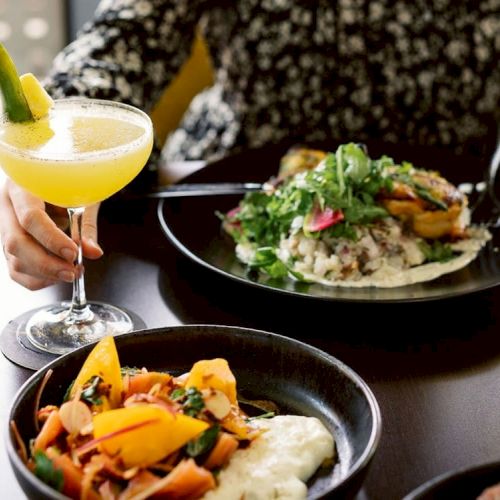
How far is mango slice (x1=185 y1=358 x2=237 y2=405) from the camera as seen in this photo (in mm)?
1050

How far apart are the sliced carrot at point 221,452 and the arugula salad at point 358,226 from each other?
2.41 ft

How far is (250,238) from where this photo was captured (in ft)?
6.08

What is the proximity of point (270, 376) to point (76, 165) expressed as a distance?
46 centimetres

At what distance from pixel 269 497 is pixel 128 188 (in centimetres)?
119

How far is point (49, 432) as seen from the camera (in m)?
1.01

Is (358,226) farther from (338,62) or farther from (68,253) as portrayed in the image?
(338,62)

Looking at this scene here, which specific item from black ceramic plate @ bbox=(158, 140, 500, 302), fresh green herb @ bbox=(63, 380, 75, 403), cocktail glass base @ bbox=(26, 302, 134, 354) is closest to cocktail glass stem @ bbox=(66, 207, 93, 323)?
cocktail glass base @ bbox=(26, 302, 134, 354)

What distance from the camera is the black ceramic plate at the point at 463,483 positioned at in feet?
2.81

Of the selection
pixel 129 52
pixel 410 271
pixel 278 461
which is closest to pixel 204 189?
pixel 410 271

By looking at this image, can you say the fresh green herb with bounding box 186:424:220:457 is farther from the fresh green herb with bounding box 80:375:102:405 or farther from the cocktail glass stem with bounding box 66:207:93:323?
the cocktail glass stem with bounding box 66:207:93:323

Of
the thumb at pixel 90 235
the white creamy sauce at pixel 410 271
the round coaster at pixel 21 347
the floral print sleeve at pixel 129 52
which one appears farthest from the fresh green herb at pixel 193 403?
the floral print sleeve at pixel 129 52

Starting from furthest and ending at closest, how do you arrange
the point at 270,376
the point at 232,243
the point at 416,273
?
the point at 232,243, the point at 416,273, the point at 270,376

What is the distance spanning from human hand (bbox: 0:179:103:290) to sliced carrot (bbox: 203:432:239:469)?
0.57m

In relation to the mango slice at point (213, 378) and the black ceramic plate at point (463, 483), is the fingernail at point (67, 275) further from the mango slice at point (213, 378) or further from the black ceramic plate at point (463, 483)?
the black ceramic plate at point (463, 483)
